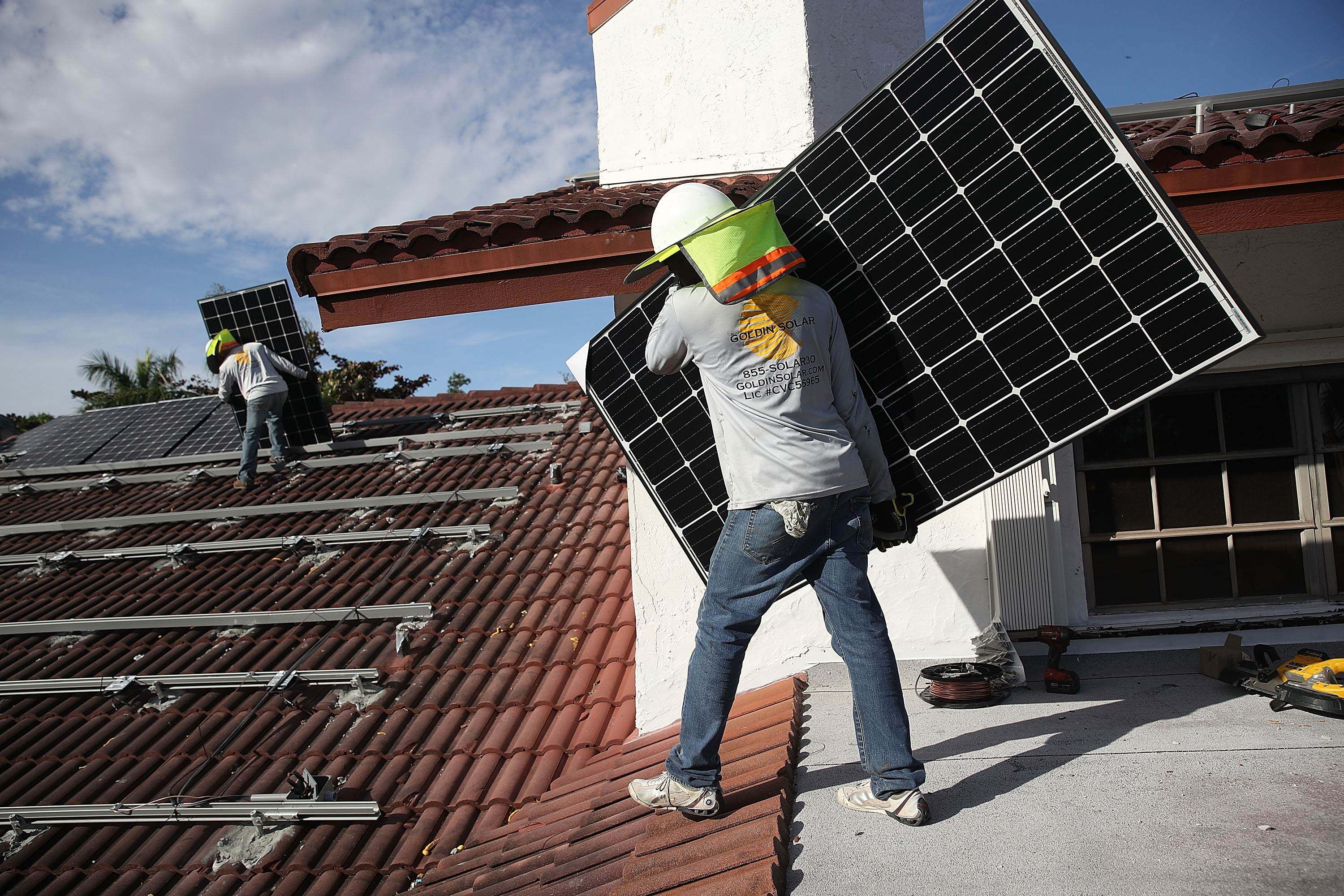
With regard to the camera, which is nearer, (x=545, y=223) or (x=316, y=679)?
(x=545, y=223)

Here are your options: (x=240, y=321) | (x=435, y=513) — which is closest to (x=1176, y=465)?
(x=435, y=513)

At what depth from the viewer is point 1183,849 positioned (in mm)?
2492

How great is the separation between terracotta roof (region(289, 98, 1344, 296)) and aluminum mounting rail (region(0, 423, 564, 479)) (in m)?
5.12

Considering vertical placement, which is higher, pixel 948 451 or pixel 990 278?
pixel 990 278

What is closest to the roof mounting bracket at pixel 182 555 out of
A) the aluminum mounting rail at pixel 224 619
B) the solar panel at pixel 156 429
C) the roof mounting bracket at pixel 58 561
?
the aluminum mounting rail at pixel 224 619

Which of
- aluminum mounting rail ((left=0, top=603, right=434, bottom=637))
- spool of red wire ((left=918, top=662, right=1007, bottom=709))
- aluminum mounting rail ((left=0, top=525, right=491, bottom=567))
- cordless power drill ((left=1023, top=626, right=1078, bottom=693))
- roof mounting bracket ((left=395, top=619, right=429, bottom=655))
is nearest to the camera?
spool of red wire ((left=918, top=662, right=1007, bottom=709))

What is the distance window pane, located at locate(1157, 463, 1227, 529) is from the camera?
5.05 m

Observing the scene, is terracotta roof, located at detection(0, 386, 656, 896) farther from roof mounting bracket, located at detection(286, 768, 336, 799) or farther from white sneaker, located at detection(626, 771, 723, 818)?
white sneaker, located at detection(626, 771, 723, 818)

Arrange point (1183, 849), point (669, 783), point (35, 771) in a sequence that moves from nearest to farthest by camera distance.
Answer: point (1183, 849)
point (669, 783)
point (35, 771)

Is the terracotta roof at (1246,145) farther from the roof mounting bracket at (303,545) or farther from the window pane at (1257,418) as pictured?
the roof mounting bracket at (303,545)

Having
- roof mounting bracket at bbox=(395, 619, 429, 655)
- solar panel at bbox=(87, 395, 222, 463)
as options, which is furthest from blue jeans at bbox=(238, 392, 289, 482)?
roof mounting bracket at bbox=(395, 619, 429, 655)

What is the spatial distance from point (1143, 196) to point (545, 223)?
2800mm

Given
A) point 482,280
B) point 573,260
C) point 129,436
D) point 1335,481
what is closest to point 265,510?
point 129,436

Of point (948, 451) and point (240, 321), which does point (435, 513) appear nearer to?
point (240, 321)
